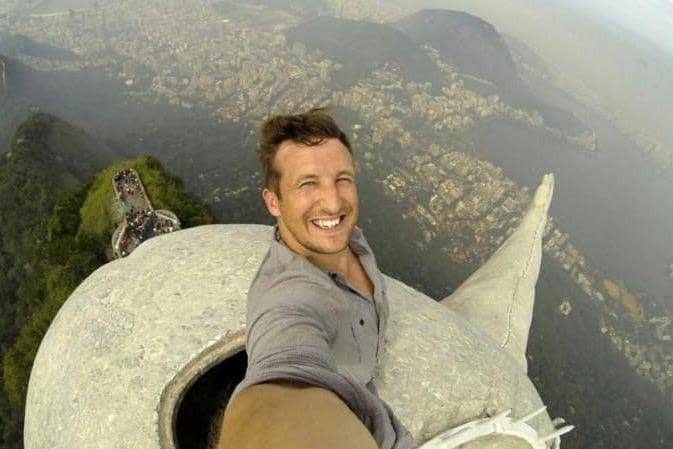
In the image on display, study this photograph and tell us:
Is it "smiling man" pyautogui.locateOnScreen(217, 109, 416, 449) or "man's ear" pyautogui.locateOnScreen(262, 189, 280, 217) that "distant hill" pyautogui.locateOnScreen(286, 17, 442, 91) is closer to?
"man's ear" pyautogui.locateOnScreen(262, 189, 280, 217)

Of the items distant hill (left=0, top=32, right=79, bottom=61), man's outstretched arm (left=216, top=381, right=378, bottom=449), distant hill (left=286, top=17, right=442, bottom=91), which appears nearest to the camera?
man's outstretched arm (left=216, top=381, right=378, bottom=449)

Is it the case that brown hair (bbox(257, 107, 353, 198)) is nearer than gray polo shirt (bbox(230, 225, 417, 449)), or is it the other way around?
gray polo shirt (bbox(230, 225, 417, 449))

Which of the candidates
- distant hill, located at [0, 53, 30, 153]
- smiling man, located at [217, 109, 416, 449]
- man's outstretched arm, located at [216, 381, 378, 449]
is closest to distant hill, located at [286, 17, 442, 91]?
distant hill, located at [0, 53, 30, 153]

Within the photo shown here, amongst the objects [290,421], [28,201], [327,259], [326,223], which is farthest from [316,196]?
[28,201]

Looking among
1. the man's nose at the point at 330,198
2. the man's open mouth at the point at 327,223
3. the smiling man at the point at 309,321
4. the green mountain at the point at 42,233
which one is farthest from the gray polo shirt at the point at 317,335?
the green mountain at the point at 42,233

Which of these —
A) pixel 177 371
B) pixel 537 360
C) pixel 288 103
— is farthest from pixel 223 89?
pixel 177 371

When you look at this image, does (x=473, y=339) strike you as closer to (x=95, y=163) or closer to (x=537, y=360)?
(x=95, y=163)
